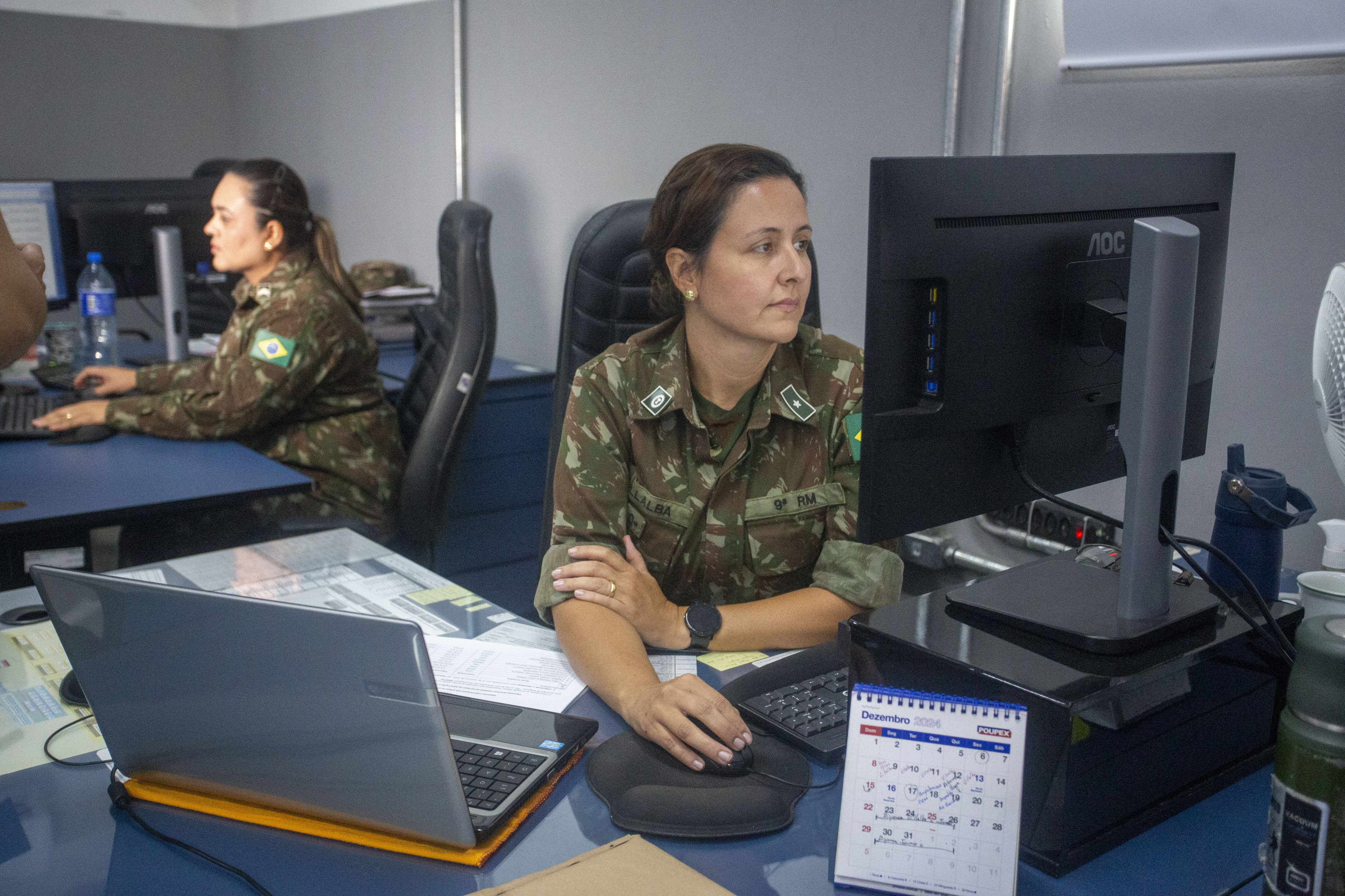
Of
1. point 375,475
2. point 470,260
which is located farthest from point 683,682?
point 375,475

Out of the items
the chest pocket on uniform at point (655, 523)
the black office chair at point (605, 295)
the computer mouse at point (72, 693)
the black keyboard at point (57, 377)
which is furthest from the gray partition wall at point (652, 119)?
the computer mouse at point (72, 693)

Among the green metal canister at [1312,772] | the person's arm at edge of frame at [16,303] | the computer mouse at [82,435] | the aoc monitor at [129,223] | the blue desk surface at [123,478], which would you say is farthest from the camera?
the aoc monitor at [129,223]

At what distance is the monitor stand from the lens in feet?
2.70

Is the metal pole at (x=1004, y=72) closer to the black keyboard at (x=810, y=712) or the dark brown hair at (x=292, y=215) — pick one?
the black keyboard at (x=810, y=712)

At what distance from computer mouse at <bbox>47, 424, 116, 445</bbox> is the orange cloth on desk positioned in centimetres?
151

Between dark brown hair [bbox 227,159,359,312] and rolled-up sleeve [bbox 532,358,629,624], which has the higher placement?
dark brown hair [bbox 227,159,359,312]

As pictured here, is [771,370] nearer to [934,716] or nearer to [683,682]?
[683,682]

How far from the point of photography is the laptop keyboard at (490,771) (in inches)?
35.9

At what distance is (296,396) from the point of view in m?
2.41

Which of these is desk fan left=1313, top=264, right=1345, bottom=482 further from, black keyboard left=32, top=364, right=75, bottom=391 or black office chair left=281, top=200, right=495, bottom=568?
black keyboard left=32, top=364, right=75, bottom=391

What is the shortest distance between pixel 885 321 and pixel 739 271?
0.63 m

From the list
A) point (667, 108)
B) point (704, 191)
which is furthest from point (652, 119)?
point (704, 191)

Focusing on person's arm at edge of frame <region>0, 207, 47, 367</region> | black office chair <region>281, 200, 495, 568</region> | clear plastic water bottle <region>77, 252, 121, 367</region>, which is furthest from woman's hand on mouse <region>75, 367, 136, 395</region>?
person's arm at edge of frame <region>0, 207, 47, 367</region>

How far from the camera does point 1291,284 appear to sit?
1.58 m
